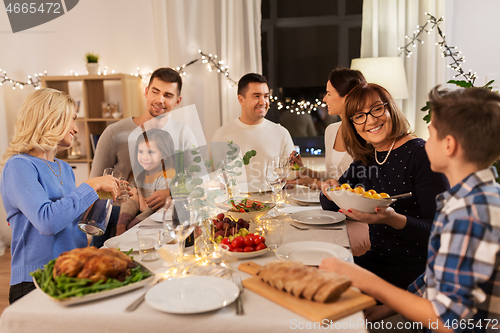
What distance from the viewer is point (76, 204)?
165 cm

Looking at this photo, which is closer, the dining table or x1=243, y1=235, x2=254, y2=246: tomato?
the dining table

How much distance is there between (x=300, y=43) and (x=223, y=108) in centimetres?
106

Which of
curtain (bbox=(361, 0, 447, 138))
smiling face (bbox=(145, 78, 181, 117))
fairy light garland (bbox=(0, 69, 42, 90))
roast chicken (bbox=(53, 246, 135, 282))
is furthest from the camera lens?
fairy light garland (bbox=(0, 69, 42, 90))

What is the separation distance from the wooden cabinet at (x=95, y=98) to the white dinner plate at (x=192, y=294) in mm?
3029

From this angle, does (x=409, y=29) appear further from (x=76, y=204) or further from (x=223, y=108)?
(x=76, y=204)

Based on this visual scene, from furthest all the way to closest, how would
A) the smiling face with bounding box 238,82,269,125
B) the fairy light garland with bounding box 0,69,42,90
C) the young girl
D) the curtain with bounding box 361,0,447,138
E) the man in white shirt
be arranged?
the fairy light garland with bounding box 0,69,42,90, the curtain with bounding box 361,0,447,138, the smiling face with bounding box 238,82,269,125, the man in white shirt, the young girl

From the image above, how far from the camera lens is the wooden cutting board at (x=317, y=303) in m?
0.92

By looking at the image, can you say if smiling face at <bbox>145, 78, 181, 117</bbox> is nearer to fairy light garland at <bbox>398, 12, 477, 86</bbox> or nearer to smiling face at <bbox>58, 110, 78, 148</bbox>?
smiling face at <bbox>58, 110, 78, 148</bbox>

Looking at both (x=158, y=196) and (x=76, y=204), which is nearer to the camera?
(x=76, y=204)

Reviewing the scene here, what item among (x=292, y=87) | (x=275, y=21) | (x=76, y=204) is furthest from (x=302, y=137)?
(x=76, y=204)

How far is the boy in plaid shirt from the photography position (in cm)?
90

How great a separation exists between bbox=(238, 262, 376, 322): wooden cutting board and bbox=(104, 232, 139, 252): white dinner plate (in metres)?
0.56

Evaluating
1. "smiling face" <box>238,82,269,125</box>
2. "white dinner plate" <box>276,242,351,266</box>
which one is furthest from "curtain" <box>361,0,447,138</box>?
"white dinner plate" <box>276,242,351,266</box>

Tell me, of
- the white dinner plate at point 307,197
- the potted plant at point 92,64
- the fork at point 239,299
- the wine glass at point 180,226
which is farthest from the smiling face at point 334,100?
the potted plant at point 92,64
